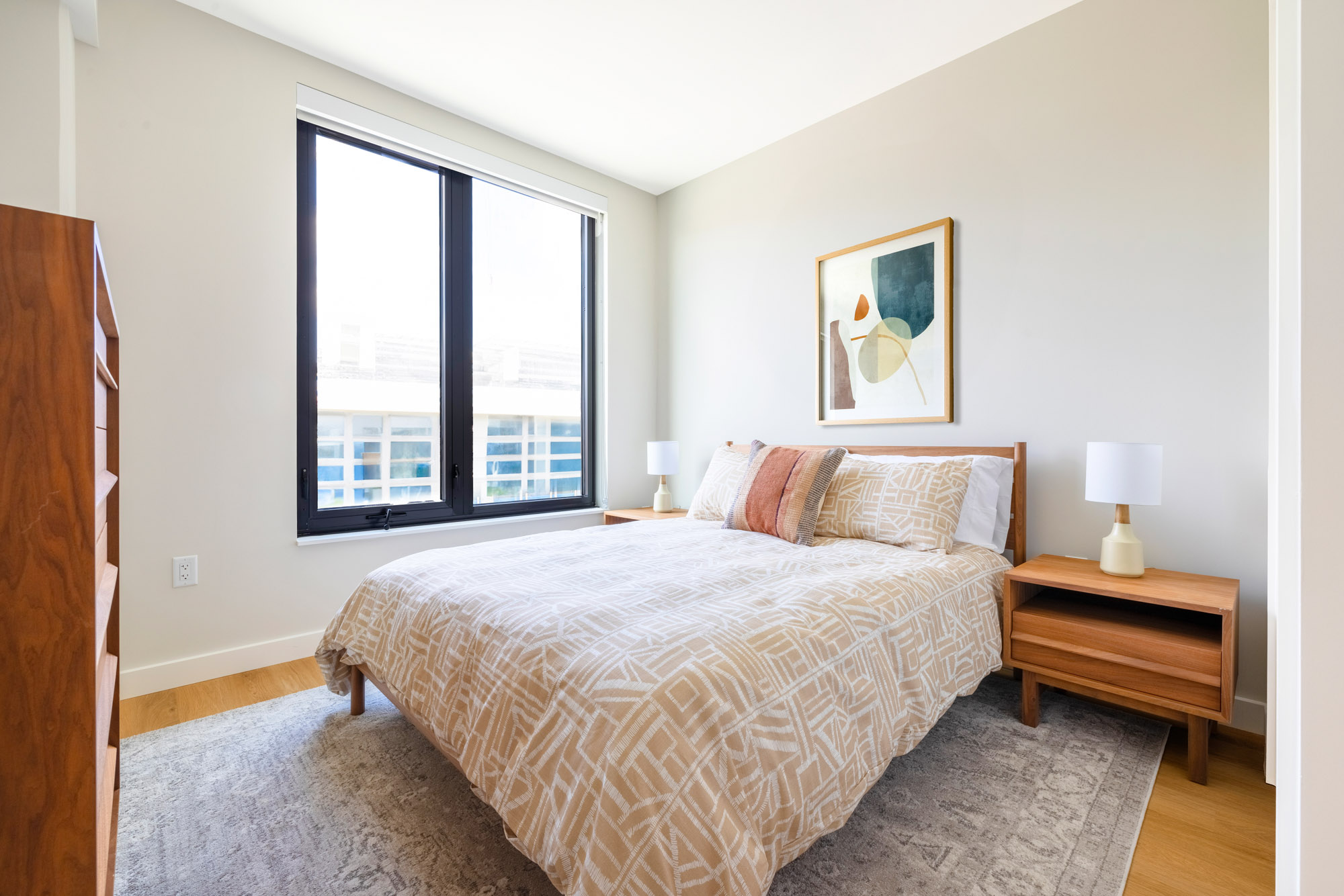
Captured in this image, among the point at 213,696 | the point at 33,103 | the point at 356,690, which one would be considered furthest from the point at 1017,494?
the point at 33,103

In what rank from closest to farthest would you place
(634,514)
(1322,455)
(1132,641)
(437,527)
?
(1322,455) < (1132,641) < (437,527) < (634,514)

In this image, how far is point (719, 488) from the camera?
9.62ft

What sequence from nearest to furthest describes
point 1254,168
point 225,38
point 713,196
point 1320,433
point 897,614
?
point 1320,433 < point 897,614 < point 1254,168 < point 225,38 < point 713,196

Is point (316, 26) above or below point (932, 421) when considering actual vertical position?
above

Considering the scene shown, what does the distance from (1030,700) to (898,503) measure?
79 cm

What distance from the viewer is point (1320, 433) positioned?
540 mm

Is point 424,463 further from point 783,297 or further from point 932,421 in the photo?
point 932,421

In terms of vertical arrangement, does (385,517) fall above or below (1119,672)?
above

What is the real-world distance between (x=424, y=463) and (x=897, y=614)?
8.36ft

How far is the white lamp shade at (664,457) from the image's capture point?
11.8 ft

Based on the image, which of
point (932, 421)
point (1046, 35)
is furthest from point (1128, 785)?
point (1046, 35)

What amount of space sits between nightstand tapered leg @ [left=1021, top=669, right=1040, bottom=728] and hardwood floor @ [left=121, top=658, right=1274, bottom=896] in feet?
1.13

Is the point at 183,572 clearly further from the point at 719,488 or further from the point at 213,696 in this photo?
the point at 719,488

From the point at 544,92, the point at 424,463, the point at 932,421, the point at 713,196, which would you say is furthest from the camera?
the point at 713,196
